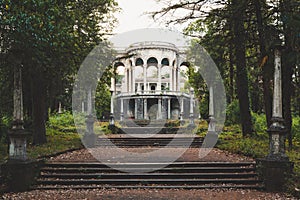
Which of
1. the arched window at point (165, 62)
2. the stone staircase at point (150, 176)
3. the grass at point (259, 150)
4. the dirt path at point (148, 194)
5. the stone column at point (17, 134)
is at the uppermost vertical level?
the arched window at point (165, 62)

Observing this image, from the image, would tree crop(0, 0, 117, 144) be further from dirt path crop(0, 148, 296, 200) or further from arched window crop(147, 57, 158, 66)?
arched window crop(147, 57, 158, 66)

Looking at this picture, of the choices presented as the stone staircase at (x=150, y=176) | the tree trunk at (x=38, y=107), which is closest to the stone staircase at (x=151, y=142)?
the tree trunk at (x=38, y=107)

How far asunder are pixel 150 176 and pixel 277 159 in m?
3.32

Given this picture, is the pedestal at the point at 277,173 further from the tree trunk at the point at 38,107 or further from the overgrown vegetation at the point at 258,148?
the tree trunk at the point at 38,107

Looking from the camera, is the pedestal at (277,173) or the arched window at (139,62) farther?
the arched window at (139,62)

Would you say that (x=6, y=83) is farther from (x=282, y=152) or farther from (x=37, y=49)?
(x=282, y=152)

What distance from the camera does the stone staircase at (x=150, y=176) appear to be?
8641mm

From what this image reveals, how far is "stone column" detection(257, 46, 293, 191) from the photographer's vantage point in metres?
7.83

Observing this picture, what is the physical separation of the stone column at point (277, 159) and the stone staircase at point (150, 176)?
1.59 feet

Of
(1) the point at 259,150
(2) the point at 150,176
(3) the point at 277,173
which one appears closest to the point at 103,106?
(1) the point at 259,150

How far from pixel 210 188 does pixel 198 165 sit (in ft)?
5.04

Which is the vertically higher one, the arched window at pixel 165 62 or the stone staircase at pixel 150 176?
the arched window at pixel 165 62

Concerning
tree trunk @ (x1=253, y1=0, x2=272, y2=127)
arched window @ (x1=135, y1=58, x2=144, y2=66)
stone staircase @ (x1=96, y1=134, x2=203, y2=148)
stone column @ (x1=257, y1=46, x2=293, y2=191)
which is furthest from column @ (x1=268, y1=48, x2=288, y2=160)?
arched window @ (x1=135, y1=58, x2=144, y2=66)

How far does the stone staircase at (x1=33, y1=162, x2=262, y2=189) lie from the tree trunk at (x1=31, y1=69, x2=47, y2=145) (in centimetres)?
491
